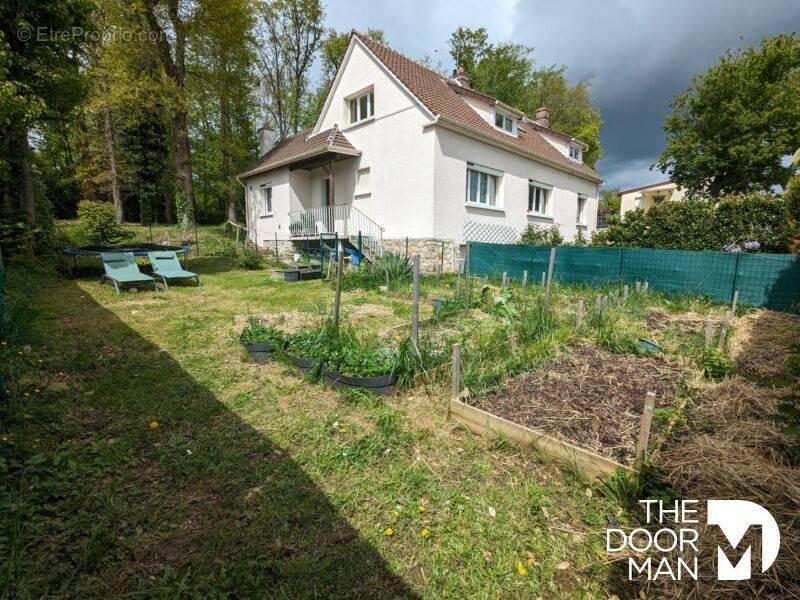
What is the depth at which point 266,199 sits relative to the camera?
16562 millimetres

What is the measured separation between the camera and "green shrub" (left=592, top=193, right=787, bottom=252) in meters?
9.62

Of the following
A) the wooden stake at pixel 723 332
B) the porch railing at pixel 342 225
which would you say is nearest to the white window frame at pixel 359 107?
the porch railing at pixel 342 225

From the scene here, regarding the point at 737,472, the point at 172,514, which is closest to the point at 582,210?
the point at 737,472

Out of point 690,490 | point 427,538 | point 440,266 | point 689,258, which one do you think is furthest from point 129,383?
point 689,258

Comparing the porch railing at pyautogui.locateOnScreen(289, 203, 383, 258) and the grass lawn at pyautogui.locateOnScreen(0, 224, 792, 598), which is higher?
the porch railing at pyautogui.locateOnScreen(289, 203, 383, 258)

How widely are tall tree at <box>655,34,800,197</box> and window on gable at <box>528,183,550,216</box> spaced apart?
46.4 feet

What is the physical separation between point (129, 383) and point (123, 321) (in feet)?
8.96

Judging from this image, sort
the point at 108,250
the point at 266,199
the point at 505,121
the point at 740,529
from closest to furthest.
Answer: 1. the point at 740,529
2. the point at 108,250
3. the point at 505,121
4. the point at 266,199

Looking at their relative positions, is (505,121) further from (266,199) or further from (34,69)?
(34,69)

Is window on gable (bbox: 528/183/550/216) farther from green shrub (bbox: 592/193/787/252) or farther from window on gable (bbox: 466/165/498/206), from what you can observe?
green shrub (bbox: 592/193/787/252)

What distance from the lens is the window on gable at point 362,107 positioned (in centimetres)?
1300

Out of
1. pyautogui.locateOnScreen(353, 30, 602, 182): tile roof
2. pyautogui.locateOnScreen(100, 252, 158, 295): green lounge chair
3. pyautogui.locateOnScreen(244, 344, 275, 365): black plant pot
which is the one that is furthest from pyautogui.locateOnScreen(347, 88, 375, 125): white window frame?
pyautogui.locateOnScreen(244, 344, 275, 365): black plant pot

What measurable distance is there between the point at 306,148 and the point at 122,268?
8282 mm

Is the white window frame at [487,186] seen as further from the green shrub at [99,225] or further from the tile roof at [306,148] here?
the green shrub at [99,225]
